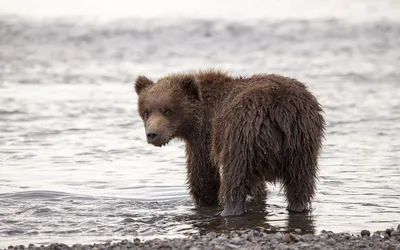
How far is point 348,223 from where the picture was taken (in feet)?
28.4

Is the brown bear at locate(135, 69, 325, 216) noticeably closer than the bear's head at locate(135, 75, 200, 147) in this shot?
Yes

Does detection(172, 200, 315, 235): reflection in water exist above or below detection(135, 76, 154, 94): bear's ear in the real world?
below

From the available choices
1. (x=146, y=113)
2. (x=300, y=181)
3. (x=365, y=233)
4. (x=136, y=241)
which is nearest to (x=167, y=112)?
(x=146, y=113)

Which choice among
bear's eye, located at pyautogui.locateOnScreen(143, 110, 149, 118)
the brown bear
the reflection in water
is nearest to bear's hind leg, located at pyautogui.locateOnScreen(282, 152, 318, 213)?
the brown bear

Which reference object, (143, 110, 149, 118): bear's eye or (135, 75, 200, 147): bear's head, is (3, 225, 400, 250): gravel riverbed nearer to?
(135, 75, 200, 147): bear's head

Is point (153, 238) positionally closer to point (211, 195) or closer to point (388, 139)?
point (211, 195)

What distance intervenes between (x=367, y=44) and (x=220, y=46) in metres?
3.53

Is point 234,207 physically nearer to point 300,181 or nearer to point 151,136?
point 300,181

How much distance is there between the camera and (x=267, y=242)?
24.1ft

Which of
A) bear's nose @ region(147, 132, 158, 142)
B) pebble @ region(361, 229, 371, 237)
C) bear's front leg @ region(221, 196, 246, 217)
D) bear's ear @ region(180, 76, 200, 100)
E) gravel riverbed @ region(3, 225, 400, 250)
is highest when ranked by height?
bear's ear @ region(180, 76, 200, 100)

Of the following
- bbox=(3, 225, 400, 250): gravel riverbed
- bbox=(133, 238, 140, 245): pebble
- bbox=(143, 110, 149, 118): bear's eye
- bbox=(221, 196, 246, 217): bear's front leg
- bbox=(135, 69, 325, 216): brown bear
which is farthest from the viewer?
bbox=(143, 110, 149, 118): bear's eye

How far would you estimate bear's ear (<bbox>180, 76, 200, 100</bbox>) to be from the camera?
9188 mm

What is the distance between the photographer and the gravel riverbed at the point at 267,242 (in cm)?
718

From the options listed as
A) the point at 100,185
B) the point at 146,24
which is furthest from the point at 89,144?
the point at 146,24
